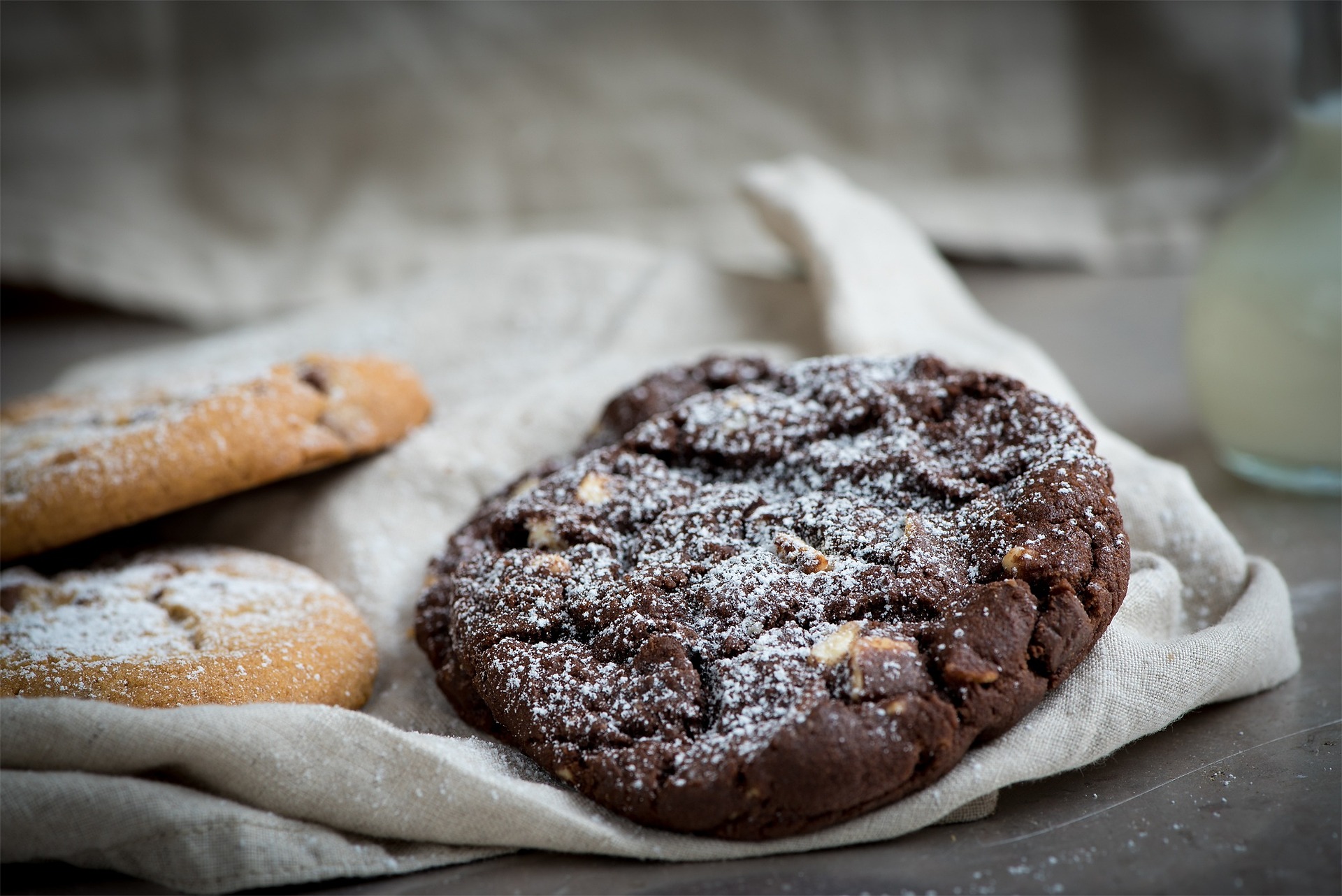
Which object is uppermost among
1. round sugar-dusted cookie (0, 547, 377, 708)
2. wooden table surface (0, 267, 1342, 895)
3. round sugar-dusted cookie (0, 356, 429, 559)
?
round sugar-dusted cookie (0, 356, 429, 559)

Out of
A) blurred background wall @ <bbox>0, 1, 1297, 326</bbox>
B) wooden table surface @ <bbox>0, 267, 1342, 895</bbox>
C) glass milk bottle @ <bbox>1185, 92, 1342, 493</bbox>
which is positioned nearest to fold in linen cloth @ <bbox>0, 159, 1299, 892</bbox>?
wooden table surface @ <bbox>0, 267, 1342, 895</bbox>

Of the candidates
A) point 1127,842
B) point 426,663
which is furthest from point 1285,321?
point 426,663

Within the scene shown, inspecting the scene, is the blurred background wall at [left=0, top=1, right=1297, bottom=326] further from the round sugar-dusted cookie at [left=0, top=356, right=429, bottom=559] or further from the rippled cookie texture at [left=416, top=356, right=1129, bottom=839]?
the rippled cookie texture at [left=416, top=356, right=1129, bottom=839]

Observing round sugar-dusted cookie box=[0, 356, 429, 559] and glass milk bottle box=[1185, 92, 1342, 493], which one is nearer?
round sugar-dusted cookie box=[0, 356, 429, 559]

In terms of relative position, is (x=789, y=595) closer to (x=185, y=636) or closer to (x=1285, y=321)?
(x=185, y=636)

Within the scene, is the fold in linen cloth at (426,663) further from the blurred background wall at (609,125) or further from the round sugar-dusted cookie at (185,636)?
the blurred background wall at (609,125)

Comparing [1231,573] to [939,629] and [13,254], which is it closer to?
[939,629]
